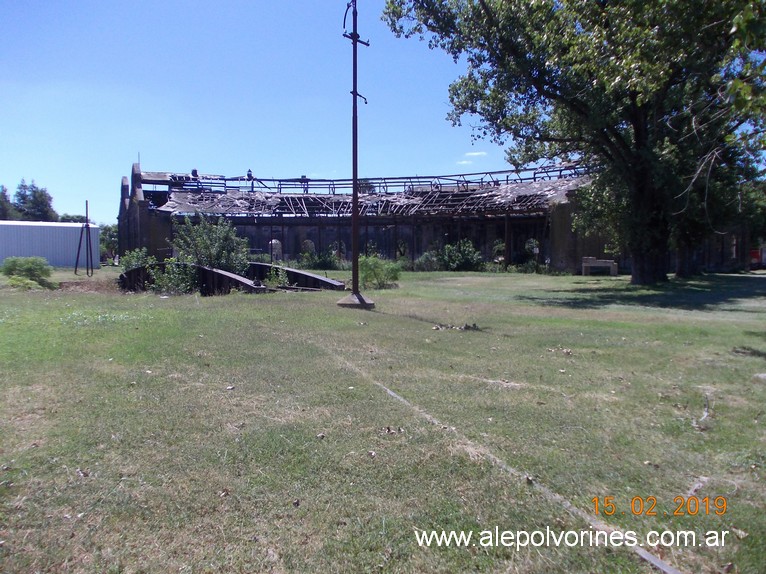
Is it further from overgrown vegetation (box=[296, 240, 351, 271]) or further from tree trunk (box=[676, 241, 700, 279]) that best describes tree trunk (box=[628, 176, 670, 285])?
overgrown vegetation (box=[296, 240, 351, 271])

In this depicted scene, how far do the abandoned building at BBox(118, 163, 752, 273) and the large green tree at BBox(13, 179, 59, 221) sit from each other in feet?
144

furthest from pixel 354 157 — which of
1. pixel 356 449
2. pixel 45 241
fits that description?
pixel 45 241

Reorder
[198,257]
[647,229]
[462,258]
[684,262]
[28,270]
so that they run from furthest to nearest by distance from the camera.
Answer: [462,258], [684,262], [28,270], [647,229], [198,257]

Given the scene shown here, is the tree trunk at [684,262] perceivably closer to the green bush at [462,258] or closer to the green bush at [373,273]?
the green bush at [462,258]

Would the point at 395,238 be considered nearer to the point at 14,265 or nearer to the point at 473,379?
the point at 14,265

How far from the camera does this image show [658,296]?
1909 cm

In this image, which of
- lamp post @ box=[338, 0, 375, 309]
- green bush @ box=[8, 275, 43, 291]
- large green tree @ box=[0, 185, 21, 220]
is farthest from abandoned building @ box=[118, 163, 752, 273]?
large green tree @ box=[0, 185, 21, 220]

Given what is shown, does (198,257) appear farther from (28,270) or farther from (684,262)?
(684,262)

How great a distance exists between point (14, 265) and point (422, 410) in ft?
77.3

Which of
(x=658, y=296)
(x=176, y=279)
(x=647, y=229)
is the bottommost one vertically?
(x=658, y=296)

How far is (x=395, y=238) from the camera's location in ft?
136

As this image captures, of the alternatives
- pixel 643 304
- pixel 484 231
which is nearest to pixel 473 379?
pixel 643 304

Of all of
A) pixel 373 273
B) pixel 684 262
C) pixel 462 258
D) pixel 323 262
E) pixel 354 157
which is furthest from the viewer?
pixel 462 258

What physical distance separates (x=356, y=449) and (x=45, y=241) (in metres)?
45.0
